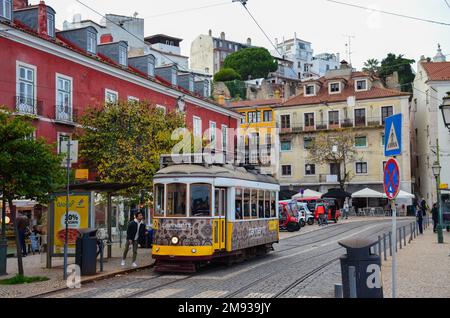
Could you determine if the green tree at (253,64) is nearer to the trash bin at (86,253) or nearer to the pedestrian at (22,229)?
the pedestrian at (22,229)

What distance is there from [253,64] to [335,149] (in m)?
54.5

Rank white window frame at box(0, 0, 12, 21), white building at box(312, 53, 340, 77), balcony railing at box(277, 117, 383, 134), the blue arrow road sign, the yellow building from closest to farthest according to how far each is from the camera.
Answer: the blue arrow road sign
white window frame at box(0, 0, 12, 21)
balcony railing at box(277, 117, 383, 134)
the yellow building
white building at box(312, 53, 340, 77)

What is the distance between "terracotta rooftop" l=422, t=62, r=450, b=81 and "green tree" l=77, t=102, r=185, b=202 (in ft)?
127

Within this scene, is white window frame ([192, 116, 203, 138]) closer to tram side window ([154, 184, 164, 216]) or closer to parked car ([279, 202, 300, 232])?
parked car ([279, 202, 300, 232])

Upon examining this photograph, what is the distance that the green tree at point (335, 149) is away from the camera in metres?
57.2

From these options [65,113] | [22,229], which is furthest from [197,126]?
[22,229]

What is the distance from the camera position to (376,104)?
61.2 metres

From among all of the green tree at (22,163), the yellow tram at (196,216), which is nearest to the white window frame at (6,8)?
the green tree at (22,163)

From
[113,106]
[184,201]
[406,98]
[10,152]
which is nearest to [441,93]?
[406,98]

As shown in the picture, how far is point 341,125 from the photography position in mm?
62656

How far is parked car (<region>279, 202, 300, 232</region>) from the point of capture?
36531 millimetres

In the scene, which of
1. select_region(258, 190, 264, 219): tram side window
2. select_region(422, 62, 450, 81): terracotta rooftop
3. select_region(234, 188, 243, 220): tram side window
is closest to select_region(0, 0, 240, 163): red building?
select_region(258, 190, 264, 219): tram side window

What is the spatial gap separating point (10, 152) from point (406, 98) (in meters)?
51.6
